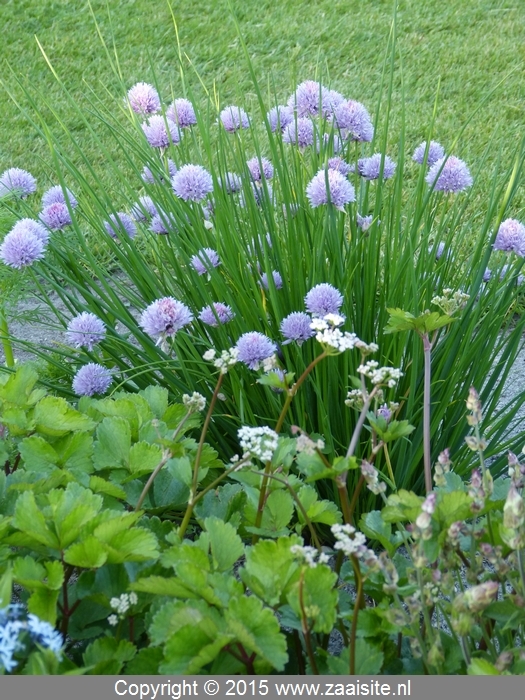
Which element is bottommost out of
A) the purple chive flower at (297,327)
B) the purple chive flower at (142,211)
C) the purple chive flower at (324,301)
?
the purple chive flower at (297,327)

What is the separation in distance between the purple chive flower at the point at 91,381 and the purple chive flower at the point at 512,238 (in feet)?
3.03

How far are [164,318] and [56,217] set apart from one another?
22.3 inches

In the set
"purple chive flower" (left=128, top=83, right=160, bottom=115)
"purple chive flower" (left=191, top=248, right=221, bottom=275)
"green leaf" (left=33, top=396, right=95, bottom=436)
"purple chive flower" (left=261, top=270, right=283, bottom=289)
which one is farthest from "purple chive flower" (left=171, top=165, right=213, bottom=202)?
"green leaf" (left=33, top=396, right=95, bottom=436)

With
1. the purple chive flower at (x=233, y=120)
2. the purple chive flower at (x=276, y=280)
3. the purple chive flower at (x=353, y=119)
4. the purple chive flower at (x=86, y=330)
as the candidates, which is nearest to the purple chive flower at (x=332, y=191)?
the purple chive flower at (x=276, y=280)

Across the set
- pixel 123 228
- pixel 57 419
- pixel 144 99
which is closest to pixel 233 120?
pixel 144 99

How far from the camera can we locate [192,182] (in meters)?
1.81

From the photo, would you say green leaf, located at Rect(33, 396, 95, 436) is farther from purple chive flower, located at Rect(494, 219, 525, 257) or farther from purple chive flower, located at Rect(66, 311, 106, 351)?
purple chive flower, located at Rect(494, 219, 525, 257)

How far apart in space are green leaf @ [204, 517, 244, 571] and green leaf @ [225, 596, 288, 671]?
5.9 inches

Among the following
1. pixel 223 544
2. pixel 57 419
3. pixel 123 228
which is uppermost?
pixel 123 228

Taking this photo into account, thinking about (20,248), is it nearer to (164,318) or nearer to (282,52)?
(164,318)

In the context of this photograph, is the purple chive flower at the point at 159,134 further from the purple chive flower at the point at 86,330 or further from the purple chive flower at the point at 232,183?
the purple chive flower at the point at 86,330

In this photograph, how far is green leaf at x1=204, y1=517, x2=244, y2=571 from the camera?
110cm

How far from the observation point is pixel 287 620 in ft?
3.28

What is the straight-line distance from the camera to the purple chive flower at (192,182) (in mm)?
1804
